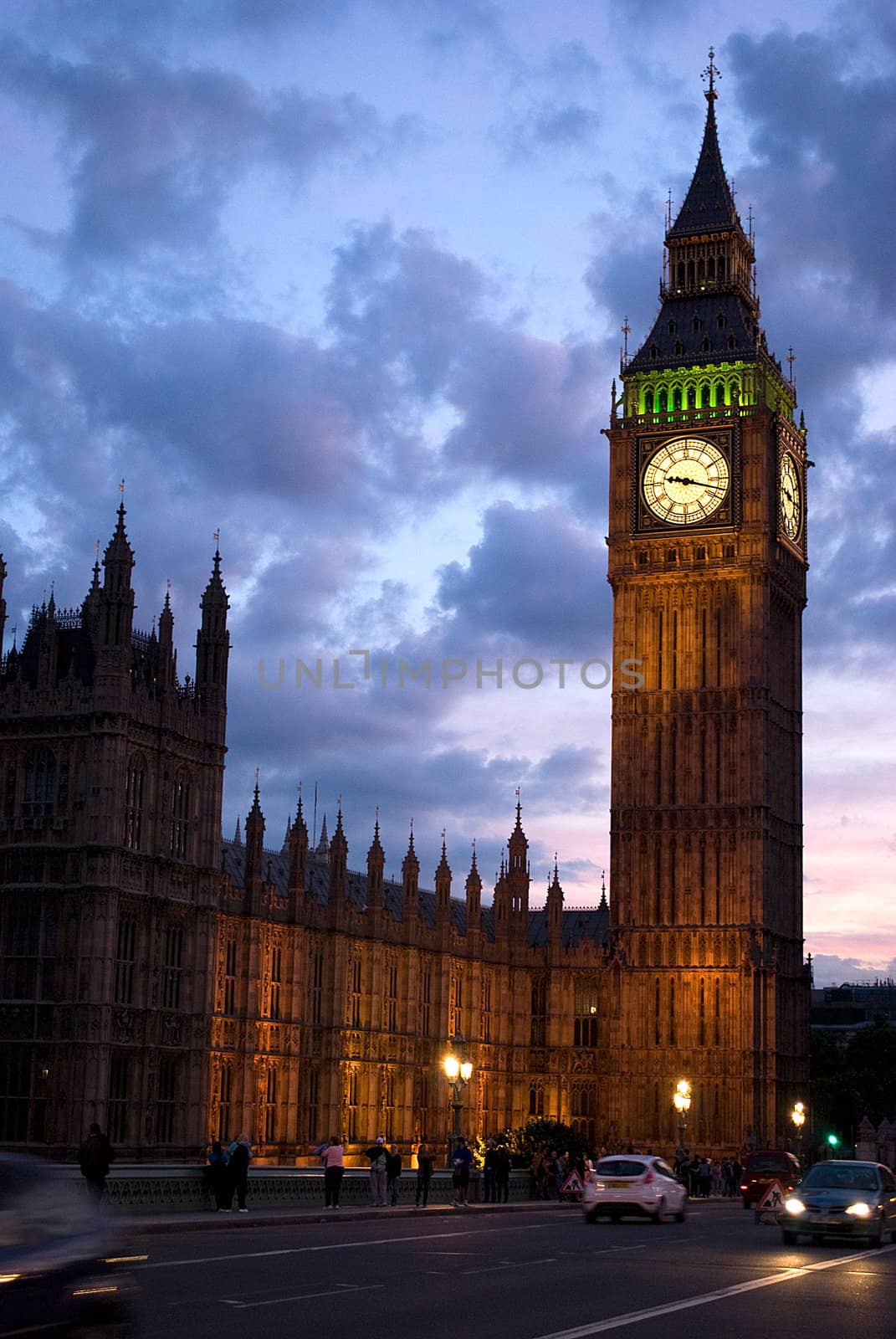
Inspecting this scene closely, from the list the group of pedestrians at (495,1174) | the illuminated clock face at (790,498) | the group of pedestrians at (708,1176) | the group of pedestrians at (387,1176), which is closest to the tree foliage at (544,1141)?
the group of pedestrians at (708,1176)

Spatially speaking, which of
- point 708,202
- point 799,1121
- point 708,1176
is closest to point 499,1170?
point 708,1176

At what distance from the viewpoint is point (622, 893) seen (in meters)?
82.8

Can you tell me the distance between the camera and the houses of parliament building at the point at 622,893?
56.6m

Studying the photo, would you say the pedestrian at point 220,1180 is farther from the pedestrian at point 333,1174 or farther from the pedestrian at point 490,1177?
the pedestrian at point 490,1177

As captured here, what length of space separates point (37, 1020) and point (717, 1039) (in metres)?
36.2

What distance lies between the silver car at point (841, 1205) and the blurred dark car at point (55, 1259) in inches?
812

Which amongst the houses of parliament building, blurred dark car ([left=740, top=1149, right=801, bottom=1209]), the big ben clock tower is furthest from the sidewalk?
the big ben clock tower

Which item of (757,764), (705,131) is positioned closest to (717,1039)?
(757,764)

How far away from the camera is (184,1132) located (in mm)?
54906

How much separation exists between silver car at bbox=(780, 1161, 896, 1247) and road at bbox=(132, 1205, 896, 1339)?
391mm

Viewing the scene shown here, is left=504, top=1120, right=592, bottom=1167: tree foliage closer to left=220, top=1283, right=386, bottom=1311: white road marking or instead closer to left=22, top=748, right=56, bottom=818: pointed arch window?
left=22, top=748, right=56, bottom=818: pointed arch window

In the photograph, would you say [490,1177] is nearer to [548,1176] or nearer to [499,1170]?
[499,1170]

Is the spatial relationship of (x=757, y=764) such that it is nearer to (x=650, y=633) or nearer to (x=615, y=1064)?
(x=650, y=633)

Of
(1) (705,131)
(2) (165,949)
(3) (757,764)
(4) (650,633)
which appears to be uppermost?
(1) (705,131)
